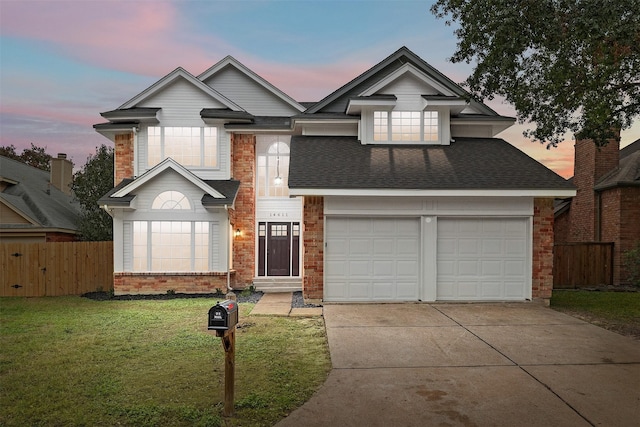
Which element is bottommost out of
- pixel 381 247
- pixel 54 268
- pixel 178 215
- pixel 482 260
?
pixel 54 268

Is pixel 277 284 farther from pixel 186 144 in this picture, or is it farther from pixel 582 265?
pixel 582 265

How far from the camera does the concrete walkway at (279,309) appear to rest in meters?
10.7

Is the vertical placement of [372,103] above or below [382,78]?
below

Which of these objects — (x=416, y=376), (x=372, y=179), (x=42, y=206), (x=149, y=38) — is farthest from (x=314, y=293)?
(x=42, y=206)

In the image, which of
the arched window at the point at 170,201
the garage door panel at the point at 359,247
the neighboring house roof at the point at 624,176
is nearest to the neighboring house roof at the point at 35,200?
the arched window at the point at 170,201

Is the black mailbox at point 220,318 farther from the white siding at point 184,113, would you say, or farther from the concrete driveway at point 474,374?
the white siding at point 184,113

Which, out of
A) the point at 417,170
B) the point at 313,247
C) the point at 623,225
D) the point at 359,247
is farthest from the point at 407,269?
the point at 623,225

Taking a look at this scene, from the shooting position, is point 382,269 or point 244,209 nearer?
point 382,269

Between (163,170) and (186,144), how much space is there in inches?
66.4

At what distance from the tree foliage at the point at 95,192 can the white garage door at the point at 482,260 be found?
51.9 feet

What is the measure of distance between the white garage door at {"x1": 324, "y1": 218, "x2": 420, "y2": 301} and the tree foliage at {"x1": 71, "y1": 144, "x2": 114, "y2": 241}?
43.7ft

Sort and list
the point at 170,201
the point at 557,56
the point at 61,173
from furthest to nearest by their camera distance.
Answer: the point at 61,173 → the point at 170,201 → the point at 557,56

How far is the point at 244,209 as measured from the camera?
15.6 metres

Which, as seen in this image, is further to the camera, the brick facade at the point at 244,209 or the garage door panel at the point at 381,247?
the brick facade at the point at 244,209
